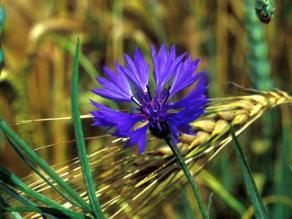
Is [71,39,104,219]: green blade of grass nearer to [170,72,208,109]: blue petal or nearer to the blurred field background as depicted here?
[170,72,208,109]: blue petal

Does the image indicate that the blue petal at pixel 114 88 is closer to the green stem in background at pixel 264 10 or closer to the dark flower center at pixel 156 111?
the dark flower center at pixel 156 111

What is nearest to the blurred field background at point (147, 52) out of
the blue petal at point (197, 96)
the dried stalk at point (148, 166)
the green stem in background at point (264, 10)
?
the dried stalk at point (148, 166)

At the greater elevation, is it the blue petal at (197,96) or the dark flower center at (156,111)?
the dark flower center at (156,111)

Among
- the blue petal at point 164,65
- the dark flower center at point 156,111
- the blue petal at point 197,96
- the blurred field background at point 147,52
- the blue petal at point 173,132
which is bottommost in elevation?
the blue petal at point 173,132

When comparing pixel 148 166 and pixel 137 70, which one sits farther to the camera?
pixel 148 166

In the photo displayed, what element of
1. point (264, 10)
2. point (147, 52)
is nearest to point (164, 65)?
point (264, 10)

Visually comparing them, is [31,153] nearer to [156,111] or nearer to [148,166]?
[156,111]

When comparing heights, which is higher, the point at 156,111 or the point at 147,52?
the point at 147,52

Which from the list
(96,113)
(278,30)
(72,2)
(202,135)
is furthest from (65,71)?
(96,113)
